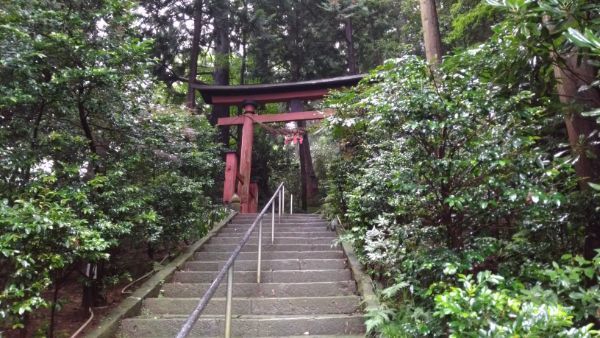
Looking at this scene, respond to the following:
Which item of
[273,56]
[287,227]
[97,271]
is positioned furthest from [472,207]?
[273,56]

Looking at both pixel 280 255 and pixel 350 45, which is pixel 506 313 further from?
pixel 350 45

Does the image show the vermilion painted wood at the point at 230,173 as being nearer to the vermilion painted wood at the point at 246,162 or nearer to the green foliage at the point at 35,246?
the vermilion painted wood at the point at 246,162

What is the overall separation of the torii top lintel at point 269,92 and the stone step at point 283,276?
549cm

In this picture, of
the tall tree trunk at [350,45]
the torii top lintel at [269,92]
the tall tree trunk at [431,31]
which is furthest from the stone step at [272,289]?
the tall tree trunk at [350,45]

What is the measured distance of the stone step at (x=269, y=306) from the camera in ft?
12.2

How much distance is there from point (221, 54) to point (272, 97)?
10.3 feet

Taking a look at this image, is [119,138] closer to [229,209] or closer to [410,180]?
[410,180]

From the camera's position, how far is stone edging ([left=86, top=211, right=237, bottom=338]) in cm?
323

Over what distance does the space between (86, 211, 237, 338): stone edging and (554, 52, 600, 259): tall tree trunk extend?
3.60 meters

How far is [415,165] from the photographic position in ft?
8.43

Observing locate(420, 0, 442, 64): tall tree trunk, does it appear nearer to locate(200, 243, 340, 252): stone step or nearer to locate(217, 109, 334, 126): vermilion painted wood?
locate(200, 243, 340, 252): stone step

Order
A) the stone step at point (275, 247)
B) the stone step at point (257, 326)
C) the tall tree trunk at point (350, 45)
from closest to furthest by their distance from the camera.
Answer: the stone step at point (257, 326) → the stone step at point (275, 247) → the tall tree trunk at point (350, 45)

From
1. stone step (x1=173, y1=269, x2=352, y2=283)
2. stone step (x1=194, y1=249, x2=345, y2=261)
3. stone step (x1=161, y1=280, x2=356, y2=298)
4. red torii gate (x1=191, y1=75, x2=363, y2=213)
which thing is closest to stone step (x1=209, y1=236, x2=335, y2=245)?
stone step (x1=194, y1=249, x2=345, y2=261)

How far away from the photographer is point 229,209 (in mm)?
8289
